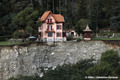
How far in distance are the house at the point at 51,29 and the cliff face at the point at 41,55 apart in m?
3.10

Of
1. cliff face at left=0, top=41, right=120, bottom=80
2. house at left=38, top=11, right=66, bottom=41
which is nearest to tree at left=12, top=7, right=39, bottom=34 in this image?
house at left=38, top=11, right=66, bottom=41

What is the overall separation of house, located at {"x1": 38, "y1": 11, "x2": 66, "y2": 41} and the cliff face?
3097 mm

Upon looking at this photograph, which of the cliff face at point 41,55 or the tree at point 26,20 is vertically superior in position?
the tree at point 26,20

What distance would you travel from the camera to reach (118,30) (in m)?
59.3

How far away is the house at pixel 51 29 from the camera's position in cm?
4541

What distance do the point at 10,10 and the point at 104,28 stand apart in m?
30.4

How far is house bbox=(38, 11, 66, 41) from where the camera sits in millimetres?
45406

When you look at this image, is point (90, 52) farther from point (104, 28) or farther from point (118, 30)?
point (104, 28)

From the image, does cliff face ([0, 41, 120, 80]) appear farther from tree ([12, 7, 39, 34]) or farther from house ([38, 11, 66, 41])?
tree ([12, 7, 39, 34])

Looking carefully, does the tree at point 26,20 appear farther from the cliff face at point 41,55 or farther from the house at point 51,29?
the cliff face at point 41,55

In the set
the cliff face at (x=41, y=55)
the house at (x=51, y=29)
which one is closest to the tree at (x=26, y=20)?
the house at (x=51, y=29)

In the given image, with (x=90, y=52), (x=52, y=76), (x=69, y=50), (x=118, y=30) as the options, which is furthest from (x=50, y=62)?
(x=118, y=30)

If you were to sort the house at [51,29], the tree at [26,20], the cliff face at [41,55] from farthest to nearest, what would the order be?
the tree at [26,20] < the house at [51,29] < the cliff face at [41,55]

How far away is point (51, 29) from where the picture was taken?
45.8 m
